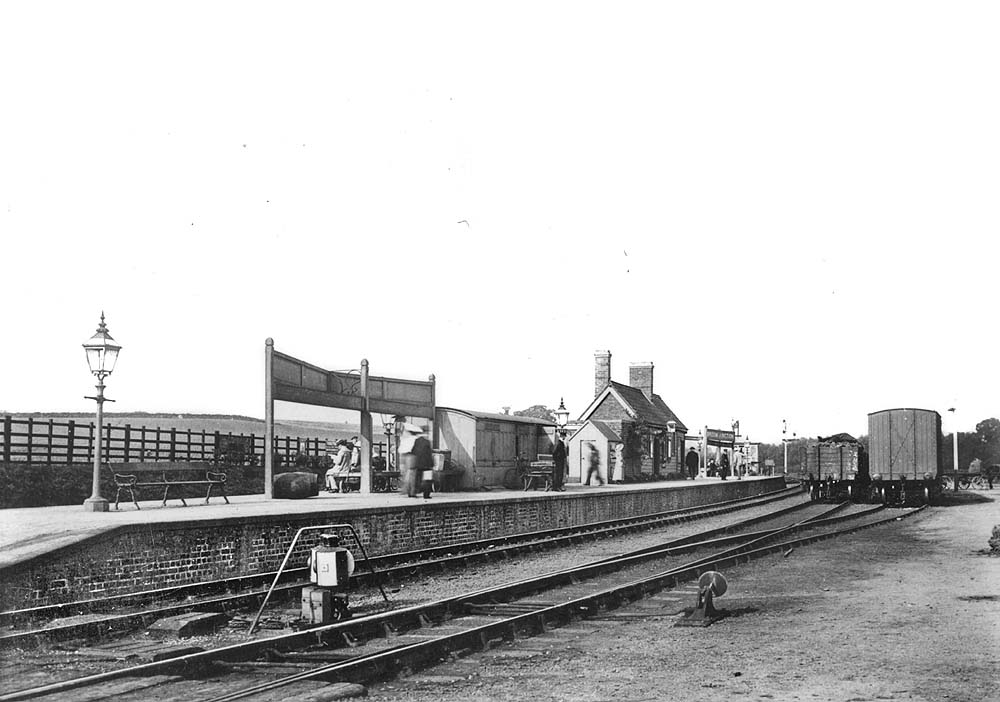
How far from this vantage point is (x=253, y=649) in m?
7.60

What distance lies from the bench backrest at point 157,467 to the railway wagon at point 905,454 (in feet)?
67.9

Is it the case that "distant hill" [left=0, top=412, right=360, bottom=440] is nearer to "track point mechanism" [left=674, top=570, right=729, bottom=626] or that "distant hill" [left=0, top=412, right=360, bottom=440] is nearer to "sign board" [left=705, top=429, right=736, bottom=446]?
"sign board" [left=705, top=429, right=736, bottom=446]

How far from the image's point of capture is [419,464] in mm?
20281

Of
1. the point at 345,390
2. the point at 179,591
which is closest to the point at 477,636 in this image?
the point at 179,591

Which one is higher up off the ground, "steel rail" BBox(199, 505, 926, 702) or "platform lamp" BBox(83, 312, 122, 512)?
"platform lamp" BBox(83, 312, 122, 512)

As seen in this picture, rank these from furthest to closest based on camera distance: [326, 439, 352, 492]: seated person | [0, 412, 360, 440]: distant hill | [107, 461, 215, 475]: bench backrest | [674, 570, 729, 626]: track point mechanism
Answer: [0, 412, 360, 440]: distant hill < [326, 439, 352, 492]: seated person < [107, 461, 215, 475]: bench backrest < [674, 570, 729, 626]: track point mechanism

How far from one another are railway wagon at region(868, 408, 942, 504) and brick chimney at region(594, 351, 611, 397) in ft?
44.7

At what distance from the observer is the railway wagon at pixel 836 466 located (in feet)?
115

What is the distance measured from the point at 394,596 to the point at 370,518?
4.04 meters

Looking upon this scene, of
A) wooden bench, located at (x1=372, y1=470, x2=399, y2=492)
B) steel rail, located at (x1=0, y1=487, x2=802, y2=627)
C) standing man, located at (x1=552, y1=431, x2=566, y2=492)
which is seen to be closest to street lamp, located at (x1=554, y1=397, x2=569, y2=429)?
standing man, located at (x1=552, y1=431, x2=566, y2=492)

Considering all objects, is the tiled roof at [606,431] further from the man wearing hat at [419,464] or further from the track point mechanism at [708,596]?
the track point mechanism at [708,596]

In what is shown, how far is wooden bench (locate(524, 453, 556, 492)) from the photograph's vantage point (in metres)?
28.1

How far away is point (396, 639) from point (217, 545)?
4.79m

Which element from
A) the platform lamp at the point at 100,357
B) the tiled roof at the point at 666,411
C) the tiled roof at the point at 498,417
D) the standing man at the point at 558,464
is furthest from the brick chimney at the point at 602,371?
the platform lamp at the point at 100,357
